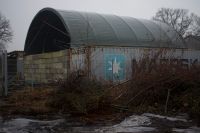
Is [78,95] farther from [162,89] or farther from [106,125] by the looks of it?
[162,89]

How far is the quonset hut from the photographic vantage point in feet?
67.5

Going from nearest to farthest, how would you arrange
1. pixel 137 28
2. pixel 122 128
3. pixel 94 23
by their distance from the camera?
pixel 122 128 < pixel 94 23 < pixel 137 28

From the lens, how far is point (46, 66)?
24031 millimetres

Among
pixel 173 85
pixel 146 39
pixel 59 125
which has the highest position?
pixel 146 39

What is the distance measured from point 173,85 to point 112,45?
34.0 ft

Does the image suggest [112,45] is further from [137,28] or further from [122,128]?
[122,128]

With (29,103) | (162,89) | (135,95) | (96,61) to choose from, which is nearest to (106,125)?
(135,95)

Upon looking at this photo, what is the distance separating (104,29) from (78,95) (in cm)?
1224

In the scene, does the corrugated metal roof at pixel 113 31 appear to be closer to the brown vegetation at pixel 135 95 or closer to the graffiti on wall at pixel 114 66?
the graffiti on wall at pixel 114 66

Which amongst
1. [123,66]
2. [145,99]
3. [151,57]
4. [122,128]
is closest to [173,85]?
[145,99]

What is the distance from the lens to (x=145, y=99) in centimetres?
1239

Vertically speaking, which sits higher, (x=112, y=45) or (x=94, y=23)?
(x=94, y=23)

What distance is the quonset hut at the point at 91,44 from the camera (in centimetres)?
2058

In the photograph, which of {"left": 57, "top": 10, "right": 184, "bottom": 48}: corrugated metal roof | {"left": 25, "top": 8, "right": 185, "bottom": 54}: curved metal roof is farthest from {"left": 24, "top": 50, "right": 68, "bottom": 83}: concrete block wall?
{"left": 57, "top": 10, "right": 184, "bottom": 48}: corrugated metal roof
